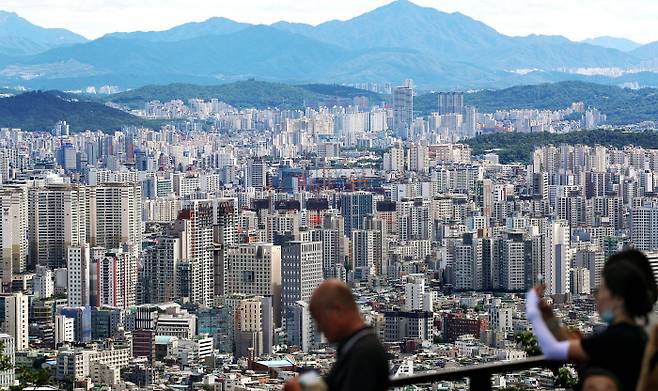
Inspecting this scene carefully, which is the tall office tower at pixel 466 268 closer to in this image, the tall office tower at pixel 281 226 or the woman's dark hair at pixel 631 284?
the tall office tower at pixel 281 226

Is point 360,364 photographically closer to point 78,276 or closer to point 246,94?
point 78,276

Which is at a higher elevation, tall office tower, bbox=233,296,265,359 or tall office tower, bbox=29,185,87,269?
tall office tower, bbox=29,185,87,269

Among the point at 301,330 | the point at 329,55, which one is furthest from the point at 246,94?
the point at 301,330

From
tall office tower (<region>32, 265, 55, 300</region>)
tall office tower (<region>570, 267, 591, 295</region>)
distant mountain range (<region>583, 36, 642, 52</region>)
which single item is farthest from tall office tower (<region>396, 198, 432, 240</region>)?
distant mountain range (<region>583, 36, 642, 52</region>)

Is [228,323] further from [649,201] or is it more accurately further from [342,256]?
[649,201]

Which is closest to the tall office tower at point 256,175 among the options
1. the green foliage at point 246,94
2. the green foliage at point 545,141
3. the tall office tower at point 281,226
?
the green foliage at point 545,141

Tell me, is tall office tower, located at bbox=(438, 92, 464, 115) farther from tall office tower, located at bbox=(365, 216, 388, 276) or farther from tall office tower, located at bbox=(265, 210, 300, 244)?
tall office tower, located at bbox=(365, 216, 388, 276)
